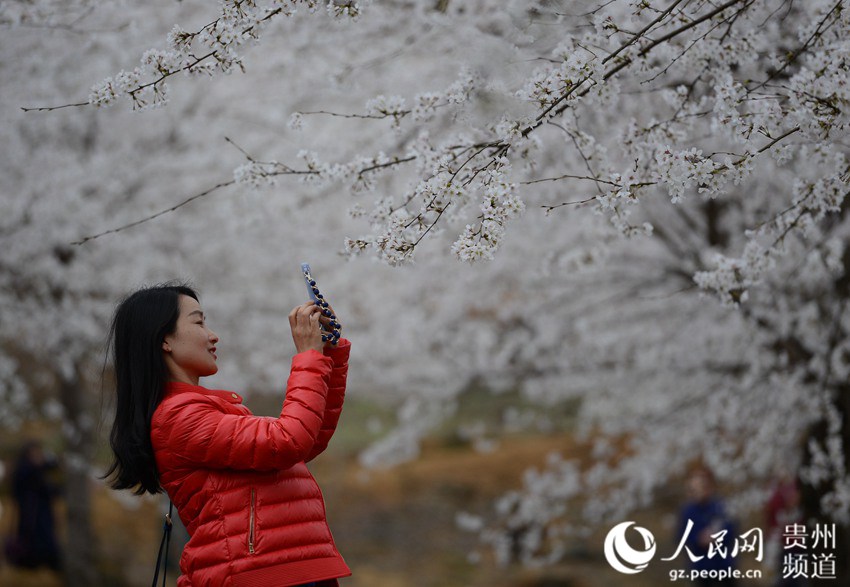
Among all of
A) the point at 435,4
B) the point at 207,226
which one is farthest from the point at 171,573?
the point at 435,4

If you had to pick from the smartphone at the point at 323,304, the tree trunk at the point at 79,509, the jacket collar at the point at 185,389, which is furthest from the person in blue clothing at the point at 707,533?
the tree trunk at the point at 79,509

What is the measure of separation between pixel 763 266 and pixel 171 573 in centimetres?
942

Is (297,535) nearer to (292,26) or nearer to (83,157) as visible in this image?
(292,26)

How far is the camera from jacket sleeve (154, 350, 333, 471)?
2.07m

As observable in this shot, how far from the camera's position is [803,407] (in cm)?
518

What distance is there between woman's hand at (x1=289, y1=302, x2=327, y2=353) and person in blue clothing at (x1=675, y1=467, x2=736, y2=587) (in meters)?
4.96

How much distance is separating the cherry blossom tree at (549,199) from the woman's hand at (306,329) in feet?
0.93

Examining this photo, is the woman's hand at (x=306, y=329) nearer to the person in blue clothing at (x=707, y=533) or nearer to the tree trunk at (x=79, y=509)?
the person in blue clothing at (x=707, y=533)

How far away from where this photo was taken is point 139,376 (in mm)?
2250

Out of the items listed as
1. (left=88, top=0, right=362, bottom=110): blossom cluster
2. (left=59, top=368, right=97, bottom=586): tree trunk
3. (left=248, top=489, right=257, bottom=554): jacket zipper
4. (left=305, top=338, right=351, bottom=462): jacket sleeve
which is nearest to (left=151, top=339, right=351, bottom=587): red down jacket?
(left=248, top=489, right=257, bottom=554): jacket zipper

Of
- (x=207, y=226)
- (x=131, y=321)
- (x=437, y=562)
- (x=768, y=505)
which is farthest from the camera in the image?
(x=437, y=562)

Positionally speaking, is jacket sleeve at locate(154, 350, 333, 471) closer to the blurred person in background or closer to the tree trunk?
the tree trunk

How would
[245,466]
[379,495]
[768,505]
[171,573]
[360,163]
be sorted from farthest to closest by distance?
[379,495] < [171,573] < [768,505] < [360,163] < [245,466]

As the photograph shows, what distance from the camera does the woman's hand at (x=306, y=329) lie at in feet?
7.30
